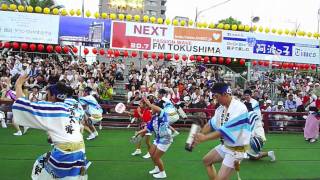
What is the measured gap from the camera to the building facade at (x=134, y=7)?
192 ft

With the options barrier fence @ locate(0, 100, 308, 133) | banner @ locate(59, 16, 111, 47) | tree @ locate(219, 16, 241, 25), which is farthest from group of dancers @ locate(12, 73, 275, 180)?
tree @ locate(219, 16, 241, 25)

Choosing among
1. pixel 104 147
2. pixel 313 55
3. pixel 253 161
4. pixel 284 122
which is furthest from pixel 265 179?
pixel 313 55

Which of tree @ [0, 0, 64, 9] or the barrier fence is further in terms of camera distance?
tree @ [0, 0, 64, 9]

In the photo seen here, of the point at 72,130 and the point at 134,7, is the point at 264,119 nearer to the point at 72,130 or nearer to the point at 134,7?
the point at 72,130

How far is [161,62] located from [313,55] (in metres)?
9.70

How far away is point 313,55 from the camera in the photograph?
68.8 ft

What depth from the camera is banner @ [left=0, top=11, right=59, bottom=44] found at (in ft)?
56.1

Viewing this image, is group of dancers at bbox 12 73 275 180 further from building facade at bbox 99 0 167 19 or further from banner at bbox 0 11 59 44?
building facade at bbox 99 0 167 19

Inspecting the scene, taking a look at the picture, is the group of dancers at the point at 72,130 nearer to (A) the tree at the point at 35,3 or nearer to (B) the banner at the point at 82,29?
(B) the banner at the point at 82,29

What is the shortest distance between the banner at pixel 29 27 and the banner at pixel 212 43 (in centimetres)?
263

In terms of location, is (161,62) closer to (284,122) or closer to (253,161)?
(284,122)

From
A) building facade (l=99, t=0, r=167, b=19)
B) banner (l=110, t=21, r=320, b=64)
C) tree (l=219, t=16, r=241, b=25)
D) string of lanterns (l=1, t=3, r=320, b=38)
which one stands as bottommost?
banner (l=110, t=21, r=320, b=64)

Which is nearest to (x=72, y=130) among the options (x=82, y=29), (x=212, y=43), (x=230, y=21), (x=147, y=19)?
(x=82, y=29)

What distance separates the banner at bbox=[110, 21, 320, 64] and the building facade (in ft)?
128
